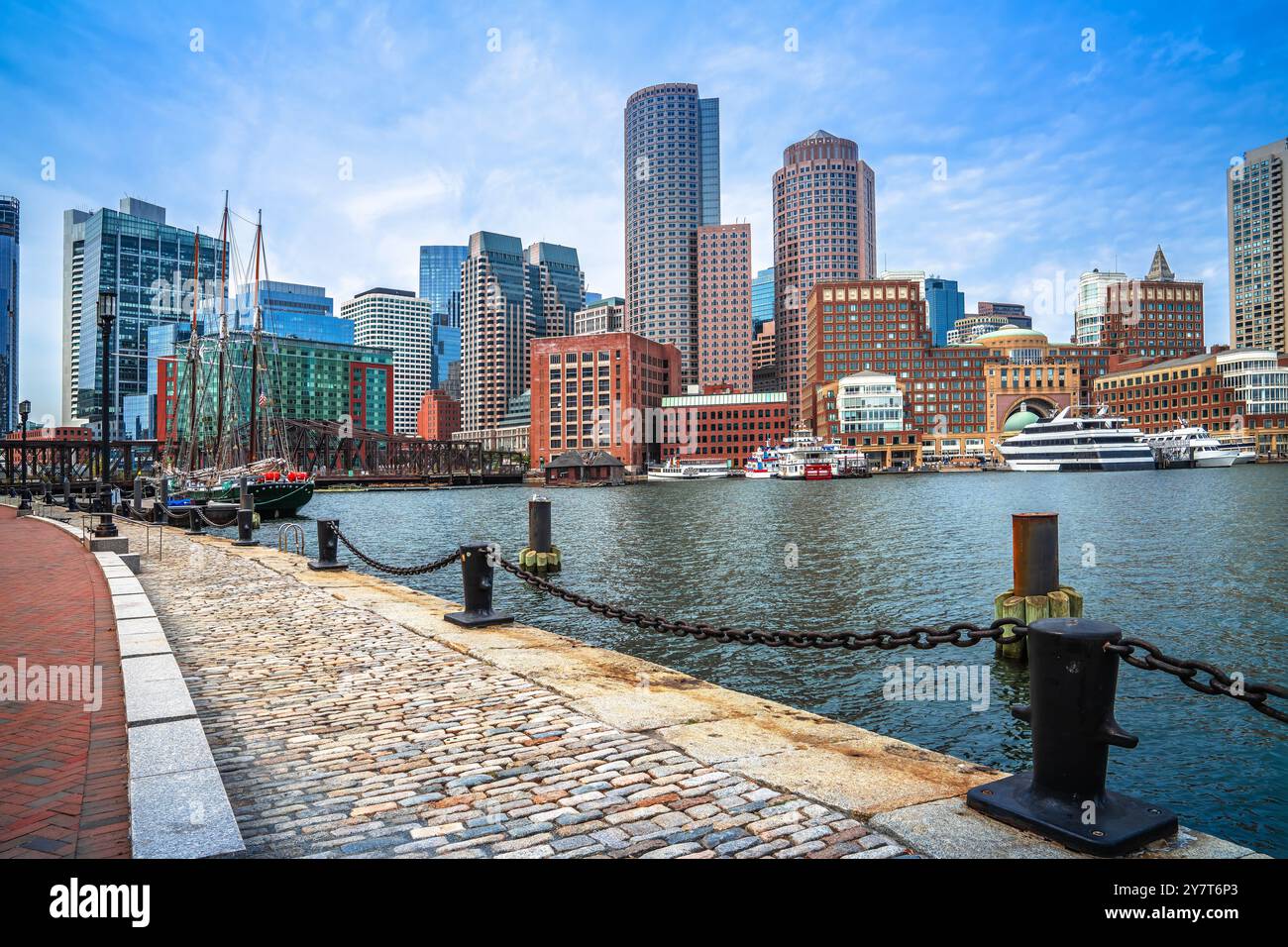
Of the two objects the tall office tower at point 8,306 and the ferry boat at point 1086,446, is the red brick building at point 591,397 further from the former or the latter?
the tall office tower at point 8,306

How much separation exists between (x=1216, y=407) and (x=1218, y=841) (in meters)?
184

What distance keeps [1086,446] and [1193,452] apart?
20.6 meters

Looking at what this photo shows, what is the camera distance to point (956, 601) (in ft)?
61.1

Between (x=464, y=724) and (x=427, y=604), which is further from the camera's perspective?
(x=427, y=604)

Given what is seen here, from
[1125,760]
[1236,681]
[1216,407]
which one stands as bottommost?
[1125,760]

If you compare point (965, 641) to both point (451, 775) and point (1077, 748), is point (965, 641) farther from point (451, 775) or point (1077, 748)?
point (451, 775)

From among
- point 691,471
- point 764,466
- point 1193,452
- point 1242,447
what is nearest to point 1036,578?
point 764,466

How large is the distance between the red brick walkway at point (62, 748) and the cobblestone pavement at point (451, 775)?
696mm

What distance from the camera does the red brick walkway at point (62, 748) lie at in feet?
14.5

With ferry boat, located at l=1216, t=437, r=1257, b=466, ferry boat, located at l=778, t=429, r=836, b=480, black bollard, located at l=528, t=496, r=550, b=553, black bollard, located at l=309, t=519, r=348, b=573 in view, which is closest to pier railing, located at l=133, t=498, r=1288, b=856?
black bollard, located at l=309, t=519, r=348, b=573

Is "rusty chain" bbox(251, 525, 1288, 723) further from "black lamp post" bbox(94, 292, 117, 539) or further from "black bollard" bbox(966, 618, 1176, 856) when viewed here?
"black lamp post" bbox(94, 292, 117, 539)
